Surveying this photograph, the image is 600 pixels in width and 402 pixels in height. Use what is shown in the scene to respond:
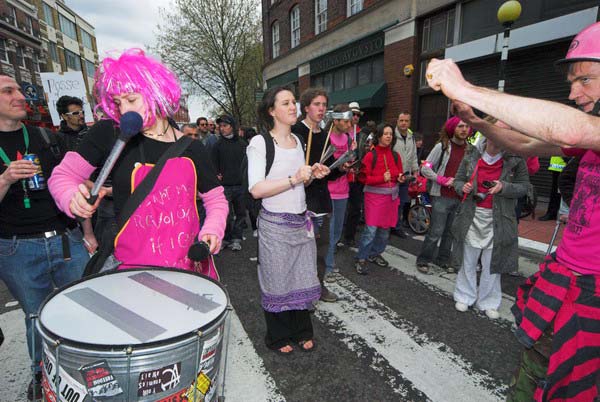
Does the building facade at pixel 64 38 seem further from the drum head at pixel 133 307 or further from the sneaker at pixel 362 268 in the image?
the drum head at pixel 133 307

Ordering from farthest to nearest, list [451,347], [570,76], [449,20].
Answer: [449,20], [451,347], [570,76]

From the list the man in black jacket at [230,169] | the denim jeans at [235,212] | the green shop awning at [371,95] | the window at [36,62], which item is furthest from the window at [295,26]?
the window at [36,62]

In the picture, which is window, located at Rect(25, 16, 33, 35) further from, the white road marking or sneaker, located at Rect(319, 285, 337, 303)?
the white road marking

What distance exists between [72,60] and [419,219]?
47535 millimetres

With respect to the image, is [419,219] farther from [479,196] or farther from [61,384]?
[61,384]

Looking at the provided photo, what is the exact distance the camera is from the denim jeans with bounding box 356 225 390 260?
459 cm

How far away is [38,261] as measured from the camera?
222 centimetres

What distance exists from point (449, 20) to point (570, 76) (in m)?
9.85

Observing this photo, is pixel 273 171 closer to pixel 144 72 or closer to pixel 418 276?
pixel 144 72

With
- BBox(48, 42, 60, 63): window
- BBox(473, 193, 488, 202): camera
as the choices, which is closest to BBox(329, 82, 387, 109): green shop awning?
BBox(473, 193, 488, 202): camera

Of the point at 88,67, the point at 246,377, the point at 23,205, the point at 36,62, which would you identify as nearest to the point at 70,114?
the point at 23,205

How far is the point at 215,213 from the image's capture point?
180cm

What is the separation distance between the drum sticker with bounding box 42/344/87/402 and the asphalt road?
1.48 meters

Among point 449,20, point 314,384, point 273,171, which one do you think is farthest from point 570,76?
point 449,20
